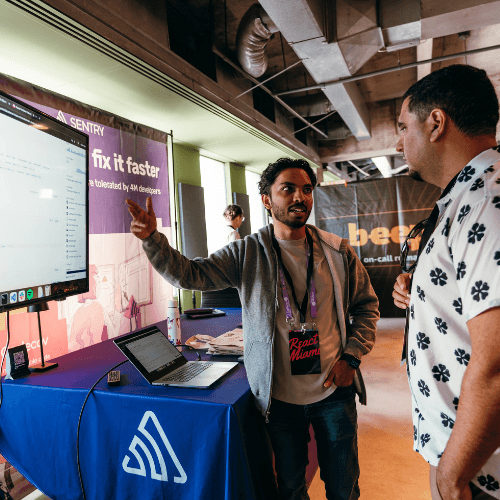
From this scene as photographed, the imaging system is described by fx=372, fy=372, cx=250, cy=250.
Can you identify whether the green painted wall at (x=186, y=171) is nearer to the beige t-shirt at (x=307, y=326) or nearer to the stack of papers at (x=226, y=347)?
the stack of papers at (x=226, y=347)

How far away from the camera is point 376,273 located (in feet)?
18.3

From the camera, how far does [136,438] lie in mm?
1143

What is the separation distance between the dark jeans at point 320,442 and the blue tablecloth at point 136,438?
0.28ft

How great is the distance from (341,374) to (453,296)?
68 cm

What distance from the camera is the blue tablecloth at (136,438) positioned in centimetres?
105

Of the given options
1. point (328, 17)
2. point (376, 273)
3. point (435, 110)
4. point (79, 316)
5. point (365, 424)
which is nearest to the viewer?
point (435, 110)

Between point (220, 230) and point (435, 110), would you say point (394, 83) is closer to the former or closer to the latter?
point (220, 230)

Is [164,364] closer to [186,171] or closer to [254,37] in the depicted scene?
[254,37]

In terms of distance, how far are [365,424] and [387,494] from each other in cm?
75

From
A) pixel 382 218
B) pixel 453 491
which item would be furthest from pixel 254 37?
pixel 453 491

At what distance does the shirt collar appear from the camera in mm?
752

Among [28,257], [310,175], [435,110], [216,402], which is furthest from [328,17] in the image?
[216,402]

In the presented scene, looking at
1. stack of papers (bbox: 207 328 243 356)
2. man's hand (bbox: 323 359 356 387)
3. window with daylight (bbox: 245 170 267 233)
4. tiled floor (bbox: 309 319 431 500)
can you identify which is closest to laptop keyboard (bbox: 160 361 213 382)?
stack of papers (bbox: 207 328 243 356)

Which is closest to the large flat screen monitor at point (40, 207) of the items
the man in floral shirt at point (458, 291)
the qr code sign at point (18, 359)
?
the qr code sign at point (18, 359)
